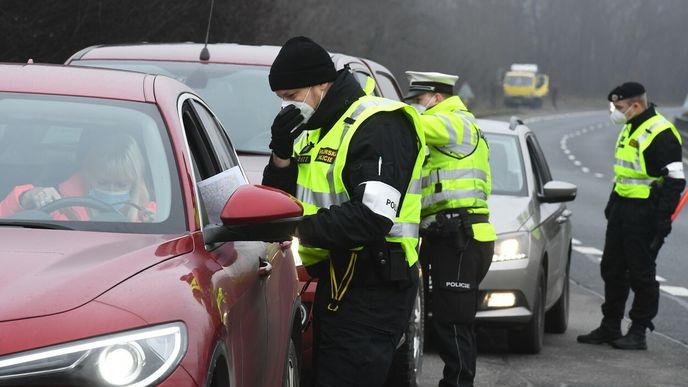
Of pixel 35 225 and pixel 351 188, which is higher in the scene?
pixel 35 225

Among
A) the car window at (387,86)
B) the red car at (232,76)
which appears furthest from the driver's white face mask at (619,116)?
the red car at (232,76)

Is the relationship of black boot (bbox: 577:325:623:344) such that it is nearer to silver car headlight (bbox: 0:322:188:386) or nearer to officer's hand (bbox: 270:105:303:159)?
officer's hand (bbox: 270:105:303:159)

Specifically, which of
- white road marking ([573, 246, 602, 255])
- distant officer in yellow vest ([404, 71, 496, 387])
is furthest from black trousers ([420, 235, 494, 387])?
white road marking ([573, 246, 602, 255])

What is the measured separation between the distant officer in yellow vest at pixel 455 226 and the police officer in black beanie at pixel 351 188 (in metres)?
2.10

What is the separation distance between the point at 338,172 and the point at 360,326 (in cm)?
55

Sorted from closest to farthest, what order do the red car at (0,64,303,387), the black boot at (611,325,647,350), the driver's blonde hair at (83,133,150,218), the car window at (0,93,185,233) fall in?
the red car at (0,64,303,387)
the car window at (0,93,185,233)
the driver's blonde hair at (83,133,150,218)
the black boot at (611,325,647,350)

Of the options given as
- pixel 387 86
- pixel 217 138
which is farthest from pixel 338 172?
pixel 387 86

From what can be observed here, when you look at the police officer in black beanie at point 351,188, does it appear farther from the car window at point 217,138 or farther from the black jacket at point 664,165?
the black jacket at point 664,165

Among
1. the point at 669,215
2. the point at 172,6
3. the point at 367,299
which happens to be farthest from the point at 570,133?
the point at 367,299

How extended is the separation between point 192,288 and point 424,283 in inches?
210

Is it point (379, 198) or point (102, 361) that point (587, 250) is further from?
point (102, 361)

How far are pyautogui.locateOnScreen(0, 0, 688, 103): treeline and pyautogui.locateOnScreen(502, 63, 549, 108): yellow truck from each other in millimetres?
2684

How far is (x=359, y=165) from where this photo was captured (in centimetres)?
513

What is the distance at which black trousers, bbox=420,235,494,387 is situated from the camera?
291 inches
